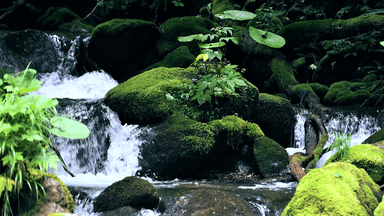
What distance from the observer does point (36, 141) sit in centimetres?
242

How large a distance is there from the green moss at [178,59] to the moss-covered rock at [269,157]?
4.45 metres

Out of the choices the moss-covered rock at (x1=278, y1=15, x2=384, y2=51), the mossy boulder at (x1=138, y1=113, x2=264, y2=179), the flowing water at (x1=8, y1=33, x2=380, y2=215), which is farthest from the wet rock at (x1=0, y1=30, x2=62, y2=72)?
the moss-covered rock at (x1=278, y1=15, x2=384, y2=51)

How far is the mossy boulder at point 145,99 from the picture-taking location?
19.8 feet

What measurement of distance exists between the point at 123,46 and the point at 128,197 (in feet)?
22.7

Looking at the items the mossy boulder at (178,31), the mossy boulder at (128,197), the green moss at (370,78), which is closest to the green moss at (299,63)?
the green moss at (370,78)

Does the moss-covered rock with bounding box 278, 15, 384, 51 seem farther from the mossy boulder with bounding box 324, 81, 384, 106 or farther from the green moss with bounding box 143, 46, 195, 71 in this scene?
the green moss with bounding box 143, 46, 195, 71

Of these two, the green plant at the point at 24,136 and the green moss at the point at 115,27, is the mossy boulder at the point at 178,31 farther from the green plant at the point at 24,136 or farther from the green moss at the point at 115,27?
the green plant at the point at 24,136

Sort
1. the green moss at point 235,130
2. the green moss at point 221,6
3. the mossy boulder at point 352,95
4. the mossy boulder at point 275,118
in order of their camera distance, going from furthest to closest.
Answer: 1. the green moss at point 221,6
2. the mossy boulder at point 352,95
3. the mossy boulder at point 275,118
4. the green moss at point 235,130

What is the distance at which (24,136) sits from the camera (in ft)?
7.28

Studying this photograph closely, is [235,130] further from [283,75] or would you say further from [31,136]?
Answer: [283,75]

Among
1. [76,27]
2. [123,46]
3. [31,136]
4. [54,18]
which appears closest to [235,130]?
[31,136]

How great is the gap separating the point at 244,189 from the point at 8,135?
3.42 meters

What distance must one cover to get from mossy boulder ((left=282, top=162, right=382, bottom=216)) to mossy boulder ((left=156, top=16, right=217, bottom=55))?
25.4 feet

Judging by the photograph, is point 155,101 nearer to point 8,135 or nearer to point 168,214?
point 168,214
